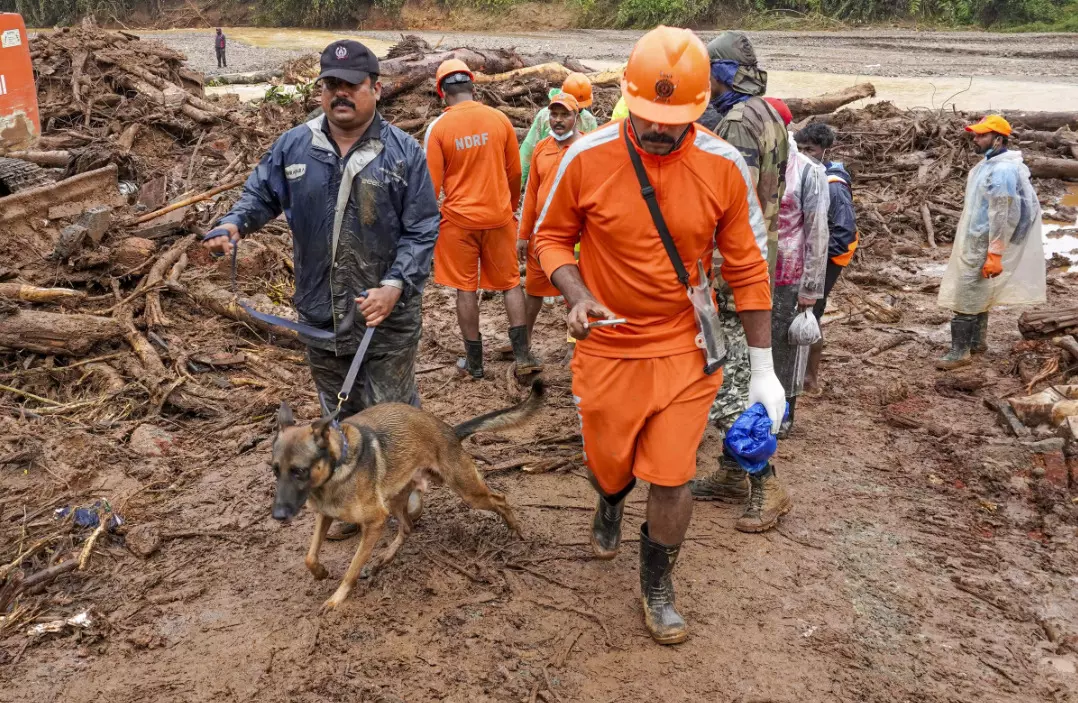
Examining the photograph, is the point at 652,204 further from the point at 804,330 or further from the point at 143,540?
the point at 143,540

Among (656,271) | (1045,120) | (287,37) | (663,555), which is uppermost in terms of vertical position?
(656,271)

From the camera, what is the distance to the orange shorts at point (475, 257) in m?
7.39

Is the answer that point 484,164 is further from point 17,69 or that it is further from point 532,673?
point 17,69

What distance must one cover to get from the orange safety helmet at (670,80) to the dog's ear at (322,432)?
1.89 metres

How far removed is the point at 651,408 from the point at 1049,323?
550 centimetres

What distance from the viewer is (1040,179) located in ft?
46.2

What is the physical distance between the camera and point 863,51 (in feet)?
92.8

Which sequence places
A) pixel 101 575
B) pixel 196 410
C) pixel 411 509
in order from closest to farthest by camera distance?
pixel 101 575 → pixel 411 509 → pixel 196 410

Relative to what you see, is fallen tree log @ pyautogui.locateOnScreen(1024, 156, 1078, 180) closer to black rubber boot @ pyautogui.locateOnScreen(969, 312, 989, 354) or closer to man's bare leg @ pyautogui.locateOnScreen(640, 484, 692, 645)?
black rubber boot @ pyautogui.locateOnScreen(969, 312, 989, 354)

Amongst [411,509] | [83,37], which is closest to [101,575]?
[411,509]

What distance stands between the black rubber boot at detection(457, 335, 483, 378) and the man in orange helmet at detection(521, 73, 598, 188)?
5.52 ft

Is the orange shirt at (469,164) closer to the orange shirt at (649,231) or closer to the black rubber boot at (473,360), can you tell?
the black rubber boot at (473,360)

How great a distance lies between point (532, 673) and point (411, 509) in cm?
149

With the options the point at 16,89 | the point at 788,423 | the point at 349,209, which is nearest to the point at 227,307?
the point at 349,209
